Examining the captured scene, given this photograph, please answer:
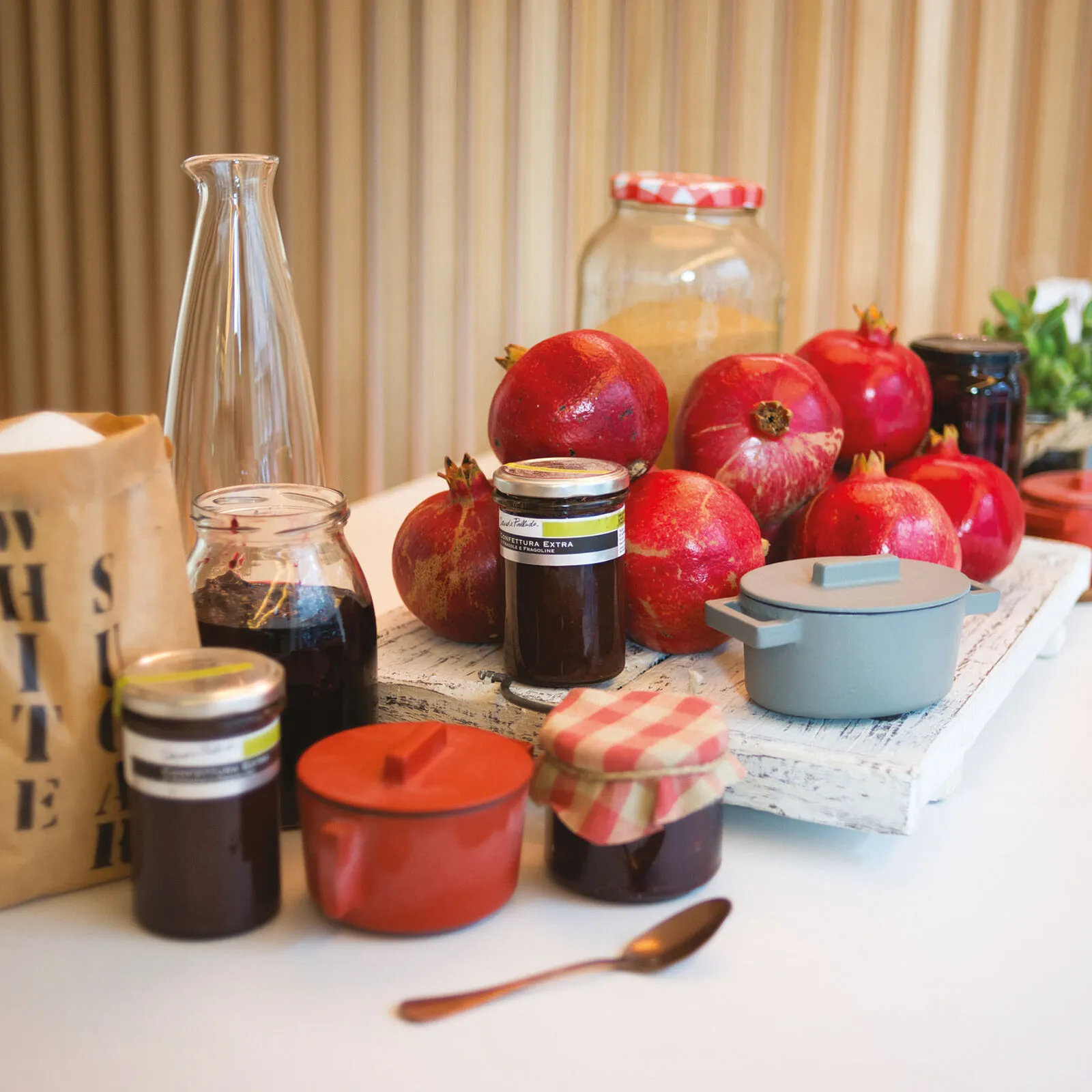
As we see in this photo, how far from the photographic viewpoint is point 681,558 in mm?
756

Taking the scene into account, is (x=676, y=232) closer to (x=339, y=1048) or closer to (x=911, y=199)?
(x=339, y=1048)

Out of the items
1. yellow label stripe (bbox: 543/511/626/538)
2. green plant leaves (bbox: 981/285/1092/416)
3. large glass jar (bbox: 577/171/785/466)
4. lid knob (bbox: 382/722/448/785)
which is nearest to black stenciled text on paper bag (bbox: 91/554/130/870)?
lid knob (bbox: 382/722/448/785)

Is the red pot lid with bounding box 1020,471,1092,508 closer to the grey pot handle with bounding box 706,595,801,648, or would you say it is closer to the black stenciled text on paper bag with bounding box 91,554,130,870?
the grey pot handle with bounding box 706,595,801,648

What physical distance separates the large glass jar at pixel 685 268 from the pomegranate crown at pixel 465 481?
309 millimetres

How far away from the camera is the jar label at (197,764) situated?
0.51 metres

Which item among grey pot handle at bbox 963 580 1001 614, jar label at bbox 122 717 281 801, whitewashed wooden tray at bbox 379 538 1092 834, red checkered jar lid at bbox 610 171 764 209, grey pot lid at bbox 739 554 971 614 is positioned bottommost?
whitewashed wooden tray at bbox 379 538 1092 834

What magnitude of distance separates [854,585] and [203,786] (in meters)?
0.37

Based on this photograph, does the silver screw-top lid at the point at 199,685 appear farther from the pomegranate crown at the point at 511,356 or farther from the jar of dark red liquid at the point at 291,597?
the pomegranate crown at the point at 511,356

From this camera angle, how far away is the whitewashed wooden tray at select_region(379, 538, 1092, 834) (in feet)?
2.06

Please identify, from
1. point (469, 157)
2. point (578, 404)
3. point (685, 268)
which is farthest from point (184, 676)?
point (469, 157)

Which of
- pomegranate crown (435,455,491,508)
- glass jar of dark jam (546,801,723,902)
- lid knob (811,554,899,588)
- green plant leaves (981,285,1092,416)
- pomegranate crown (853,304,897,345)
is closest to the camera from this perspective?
glass jar of dark jam (546,801,723,902)

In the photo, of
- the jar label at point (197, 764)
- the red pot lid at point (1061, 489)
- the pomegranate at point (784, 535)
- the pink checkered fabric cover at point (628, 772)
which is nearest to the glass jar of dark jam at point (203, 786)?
the jar label at point (197, 764)

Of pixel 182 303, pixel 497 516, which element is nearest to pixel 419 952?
pixel 497 516

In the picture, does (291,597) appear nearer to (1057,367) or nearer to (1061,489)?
(1061,489)
